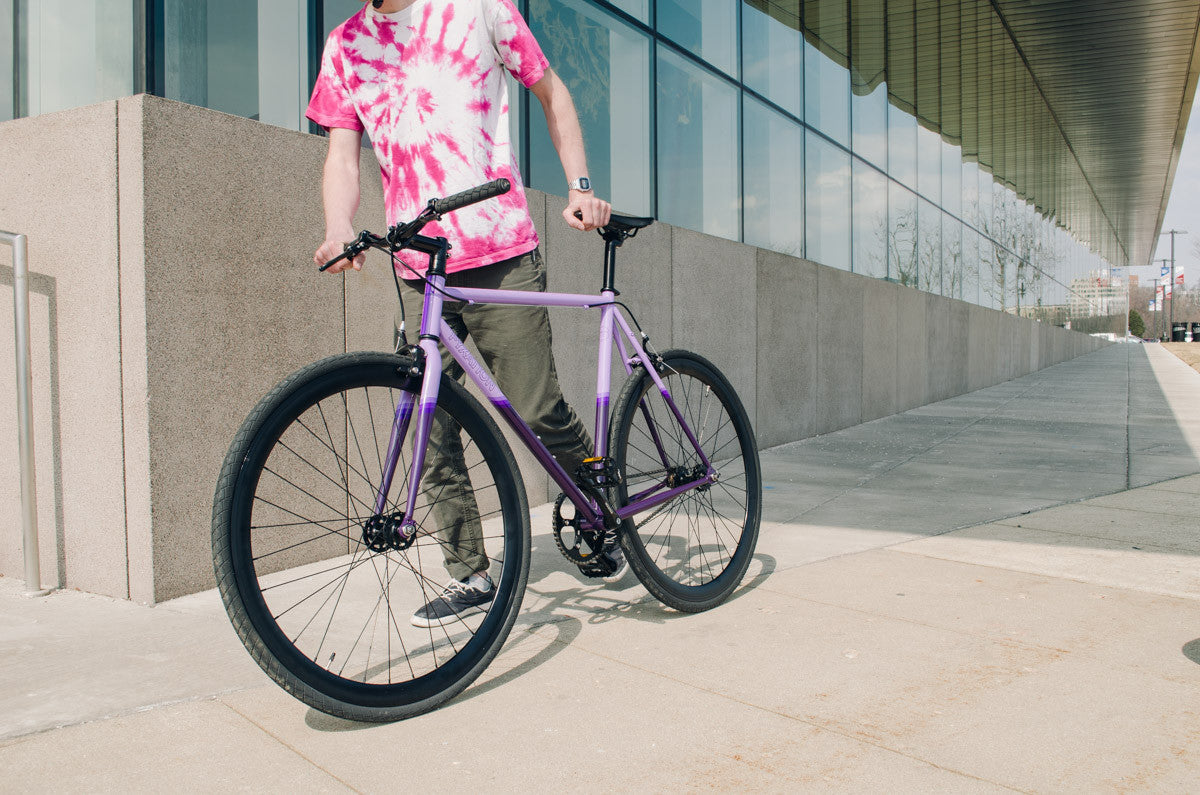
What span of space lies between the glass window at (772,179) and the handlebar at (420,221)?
240 inches

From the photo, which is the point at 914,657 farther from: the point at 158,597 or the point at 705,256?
the point at 705,256

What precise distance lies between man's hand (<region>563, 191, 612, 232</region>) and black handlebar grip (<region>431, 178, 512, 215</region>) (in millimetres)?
404

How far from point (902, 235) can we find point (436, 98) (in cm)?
1101

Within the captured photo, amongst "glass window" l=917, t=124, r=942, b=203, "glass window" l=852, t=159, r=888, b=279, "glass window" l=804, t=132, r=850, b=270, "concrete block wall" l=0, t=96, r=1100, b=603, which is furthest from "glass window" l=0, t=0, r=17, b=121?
"glass window" l=917, t=124, r=942, b=203

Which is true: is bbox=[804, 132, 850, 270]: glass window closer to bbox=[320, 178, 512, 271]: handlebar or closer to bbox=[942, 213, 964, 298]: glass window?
bbox=[942, 213, 964, 298]: glass window

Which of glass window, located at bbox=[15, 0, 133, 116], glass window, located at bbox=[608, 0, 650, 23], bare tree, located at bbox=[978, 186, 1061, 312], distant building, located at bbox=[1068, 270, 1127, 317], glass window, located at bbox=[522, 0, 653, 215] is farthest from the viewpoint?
distant building, located at bbox=[1068, 270, 1127, 317]

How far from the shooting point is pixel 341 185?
8.91ft

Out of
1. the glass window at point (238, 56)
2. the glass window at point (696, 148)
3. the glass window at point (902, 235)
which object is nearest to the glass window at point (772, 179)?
the glass window at point (696, 148)

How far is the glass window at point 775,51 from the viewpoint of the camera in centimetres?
841

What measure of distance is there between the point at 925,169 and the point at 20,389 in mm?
13512

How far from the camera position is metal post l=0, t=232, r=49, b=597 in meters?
3.02

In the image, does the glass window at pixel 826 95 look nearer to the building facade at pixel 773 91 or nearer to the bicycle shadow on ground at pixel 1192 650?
the building facade at pixel 773 91

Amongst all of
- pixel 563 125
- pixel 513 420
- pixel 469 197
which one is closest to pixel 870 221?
pixel 563 125

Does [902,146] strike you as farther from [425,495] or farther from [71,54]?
[425,495]
